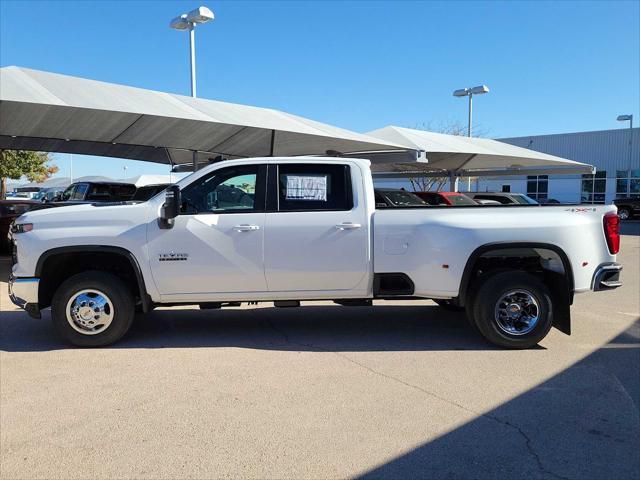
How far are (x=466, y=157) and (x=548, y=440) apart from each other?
20192 millimetres

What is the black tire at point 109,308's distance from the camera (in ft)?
18.7

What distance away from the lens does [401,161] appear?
1656 cm

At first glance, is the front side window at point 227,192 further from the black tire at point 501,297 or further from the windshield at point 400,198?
the windshield at point 400,198

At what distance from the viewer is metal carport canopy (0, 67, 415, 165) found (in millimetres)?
10109

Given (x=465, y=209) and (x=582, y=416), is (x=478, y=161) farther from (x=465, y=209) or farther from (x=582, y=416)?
(x=582, y=416)

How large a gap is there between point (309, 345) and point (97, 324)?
221 centimetres

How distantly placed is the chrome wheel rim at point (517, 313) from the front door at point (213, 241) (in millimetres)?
2484

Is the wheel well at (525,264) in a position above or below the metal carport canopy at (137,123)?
below

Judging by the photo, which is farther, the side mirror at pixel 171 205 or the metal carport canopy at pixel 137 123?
the metal carport canopy at pixel 137 123

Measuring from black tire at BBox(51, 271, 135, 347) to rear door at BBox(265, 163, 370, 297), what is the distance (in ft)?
5.03

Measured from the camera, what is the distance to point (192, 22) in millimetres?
15945

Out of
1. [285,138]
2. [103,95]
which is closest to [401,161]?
[285,138]

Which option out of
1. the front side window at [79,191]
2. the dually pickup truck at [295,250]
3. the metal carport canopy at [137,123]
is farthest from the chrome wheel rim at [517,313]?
the front side window at [79,191]

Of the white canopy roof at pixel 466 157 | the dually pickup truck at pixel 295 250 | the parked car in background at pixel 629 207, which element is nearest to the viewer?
the dually pickup truck at pixel 295 250
